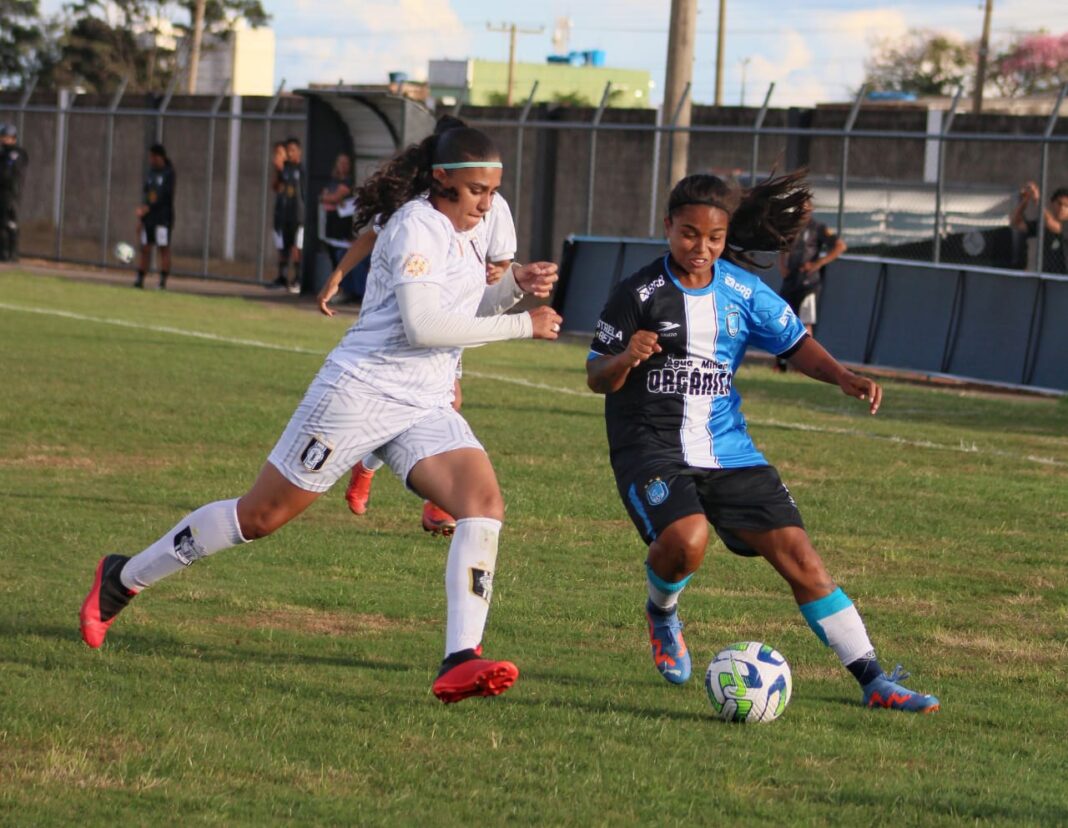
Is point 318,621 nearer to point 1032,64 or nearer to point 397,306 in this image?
point 397,306

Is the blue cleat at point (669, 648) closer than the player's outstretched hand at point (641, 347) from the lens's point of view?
No

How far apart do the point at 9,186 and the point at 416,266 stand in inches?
1013

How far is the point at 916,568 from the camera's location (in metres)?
8.11

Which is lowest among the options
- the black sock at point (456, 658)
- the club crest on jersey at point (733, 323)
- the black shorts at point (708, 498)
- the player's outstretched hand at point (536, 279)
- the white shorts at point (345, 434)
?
the black sock at point (456, 658)

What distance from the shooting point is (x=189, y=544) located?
18.8 ft

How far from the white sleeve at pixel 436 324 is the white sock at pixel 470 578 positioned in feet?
1.84

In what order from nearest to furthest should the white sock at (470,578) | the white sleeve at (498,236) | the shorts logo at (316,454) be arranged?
the white sock at (470,578) → the shorts logo at (316,454) → the white sleeve at (498,236)

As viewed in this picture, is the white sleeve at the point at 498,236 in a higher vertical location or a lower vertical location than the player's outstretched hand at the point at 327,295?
higher

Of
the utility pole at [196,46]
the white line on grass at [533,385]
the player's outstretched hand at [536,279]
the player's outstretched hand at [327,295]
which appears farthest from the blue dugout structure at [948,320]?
the utility pole at [196,46]

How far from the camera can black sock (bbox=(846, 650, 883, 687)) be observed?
554cm

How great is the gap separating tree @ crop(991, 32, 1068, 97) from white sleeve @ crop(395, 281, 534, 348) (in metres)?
63.5

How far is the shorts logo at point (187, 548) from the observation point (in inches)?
225

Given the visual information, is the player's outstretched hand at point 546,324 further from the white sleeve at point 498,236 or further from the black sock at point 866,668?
the white sleeve at point 498,236

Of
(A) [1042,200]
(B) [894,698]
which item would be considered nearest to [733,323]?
(B) [894,698]
